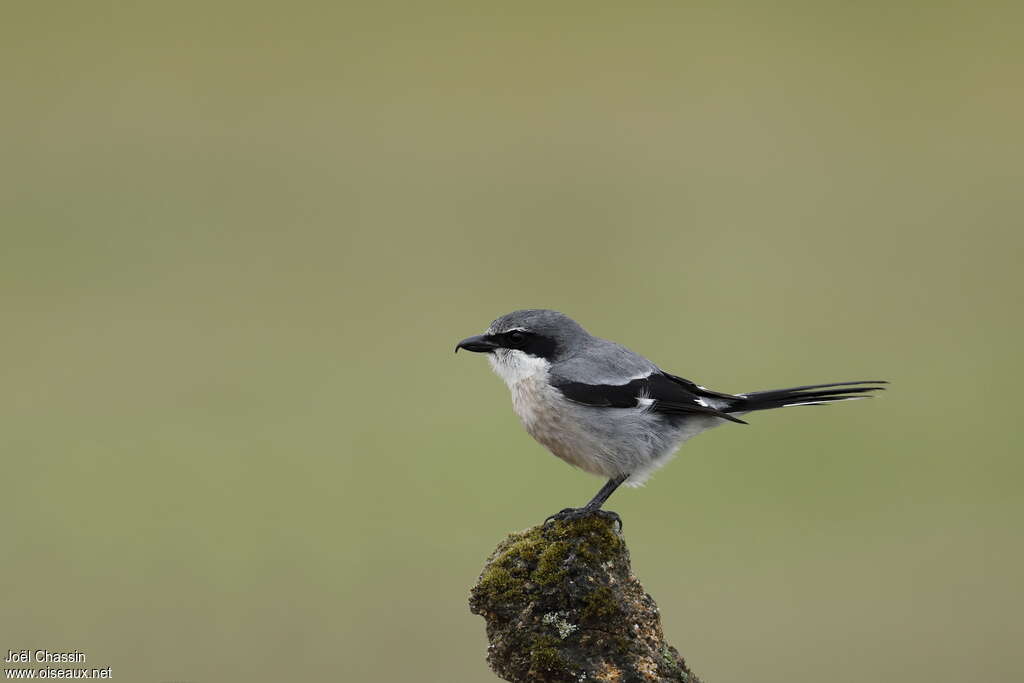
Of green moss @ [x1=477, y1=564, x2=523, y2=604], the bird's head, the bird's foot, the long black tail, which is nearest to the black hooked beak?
the bird's head

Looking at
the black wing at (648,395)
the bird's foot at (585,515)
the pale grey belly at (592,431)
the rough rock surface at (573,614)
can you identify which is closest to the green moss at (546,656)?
the rough rock surface at (573,614)

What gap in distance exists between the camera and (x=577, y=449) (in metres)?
5.55

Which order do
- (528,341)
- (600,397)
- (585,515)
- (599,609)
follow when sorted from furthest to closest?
(528,341) → (600,397) → (585,515) → (599,609)

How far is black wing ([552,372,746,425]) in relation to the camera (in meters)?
5.52

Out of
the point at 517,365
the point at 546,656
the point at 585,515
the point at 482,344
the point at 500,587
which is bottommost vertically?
the point at 546,656

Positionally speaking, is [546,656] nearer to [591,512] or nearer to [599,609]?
[599,609]

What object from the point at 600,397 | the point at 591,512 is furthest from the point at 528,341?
the point at 591,512

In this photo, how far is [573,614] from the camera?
4.51 m

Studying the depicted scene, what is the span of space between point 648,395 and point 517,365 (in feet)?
2.16

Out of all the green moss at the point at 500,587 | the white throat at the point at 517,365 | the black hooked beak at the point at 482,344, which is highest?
the black hooked beak at the point at 482,344

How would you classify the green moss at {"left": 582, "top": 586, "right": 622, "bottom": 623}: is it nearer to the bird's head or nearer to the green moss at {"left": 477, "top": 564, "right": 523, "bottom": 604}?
the green moss at {"left": 477, "top": 564, "right": 523, "bottom": 604}

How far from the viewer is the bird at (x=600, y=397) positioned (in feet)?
18.1

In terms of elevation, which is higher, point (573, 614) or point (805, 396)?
point (805, 396)

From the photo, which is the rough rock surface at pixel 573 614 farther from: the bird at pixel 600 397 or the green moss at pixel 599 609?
the bird at pixel 600 397
